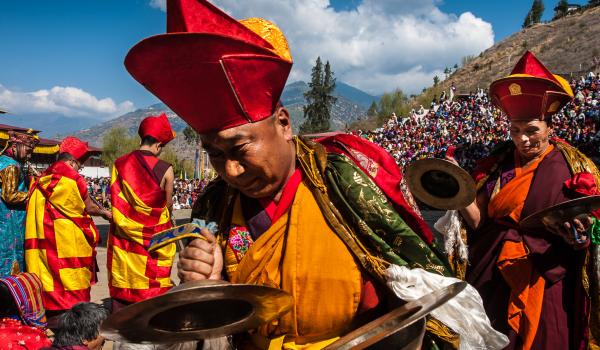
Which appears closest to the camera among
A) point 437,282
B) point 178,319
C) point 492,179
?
point 178,319

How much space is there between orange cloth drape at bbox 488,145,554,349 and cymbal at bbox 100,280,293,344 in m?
2.06

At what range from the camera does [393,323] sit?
1.21 meters

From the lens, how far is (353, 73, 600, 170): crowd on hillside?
19438 mm

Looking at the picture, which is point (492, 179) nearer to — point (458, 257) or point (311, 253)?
point (458, 257)

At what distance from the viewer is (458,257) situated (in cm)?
Result: 314

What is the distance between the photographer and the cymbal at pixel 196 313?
1.13 meters

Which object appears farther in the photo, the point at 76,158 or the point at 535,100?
the point at 76,158

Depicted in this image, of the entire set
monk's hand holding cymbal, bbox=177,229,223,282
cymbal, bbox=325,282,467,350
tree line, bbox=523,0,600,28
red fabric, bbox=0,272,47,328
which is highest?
tree line, bbox=523,0,600,28

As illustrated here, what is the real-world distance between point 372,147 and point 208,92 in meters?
0.72

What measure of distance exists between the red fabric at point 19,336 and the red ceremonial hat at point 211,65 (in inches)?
83.8

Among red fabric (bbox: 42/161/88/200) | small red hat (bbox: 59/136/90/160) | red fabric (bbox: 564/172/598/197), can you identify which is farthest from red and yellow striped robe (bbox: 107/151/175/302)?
red fabric (bbox: 564/172/598/197)

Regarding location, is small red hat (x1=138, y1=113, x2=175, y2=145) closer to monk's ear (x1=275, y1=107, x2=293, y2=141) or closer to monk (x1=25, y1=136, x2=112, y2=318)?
monk (x1=25, y1=136, x2=112, y2=318)

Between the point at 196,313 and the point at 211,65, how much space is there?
0.73m

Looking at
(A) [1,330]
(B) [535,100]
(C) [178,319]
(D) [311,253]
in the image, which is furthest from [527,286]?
(A) [1,330]
